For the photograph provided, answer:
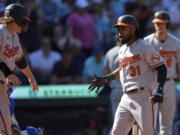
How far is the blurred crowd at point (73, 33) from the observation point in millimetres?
9594

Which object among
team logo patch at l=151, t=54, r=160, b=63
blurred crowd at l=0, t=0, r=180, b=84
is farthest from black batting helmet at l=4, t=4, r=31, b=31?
blurred crowd at l=0, t=0, r=180, b=84

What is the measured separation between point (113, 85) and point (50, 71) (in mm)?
2647

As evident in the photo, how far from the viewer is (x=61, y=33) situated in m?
10.7

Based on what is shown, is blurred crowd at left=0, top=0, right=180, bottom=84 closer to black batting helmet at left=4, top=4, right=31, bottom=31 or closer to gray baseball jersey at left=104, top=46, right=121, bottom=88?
gray baseball jersey at left=104, top=46, right=121, bottom=88

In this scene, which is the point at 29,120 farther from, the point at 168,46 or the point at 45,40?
the point at 168,46

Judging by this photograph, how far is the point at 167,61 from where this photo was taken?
6785 mm

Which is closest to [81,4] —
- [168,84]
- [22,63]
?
[168,84]

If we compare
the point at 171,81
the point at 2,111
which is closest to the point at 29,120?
the point at 171,81

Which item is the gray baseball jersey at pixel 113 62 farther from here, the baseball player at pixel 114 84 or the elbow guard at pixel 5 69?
the elbow guard at pixel 5 69

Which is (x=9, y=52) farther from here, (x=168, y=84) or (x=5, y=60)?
(x=168, y=84)

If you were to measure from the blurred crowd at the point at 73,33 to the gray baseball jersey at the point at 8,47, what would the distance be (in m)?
3.79

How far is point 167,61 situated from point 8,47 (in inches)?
105

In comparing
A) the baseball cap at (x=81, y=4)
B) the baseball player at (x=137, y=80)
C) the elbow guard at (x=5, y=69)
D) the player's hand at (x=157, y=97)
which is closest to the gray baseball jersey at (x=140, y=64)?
the baseball player at (x=137, y=80)

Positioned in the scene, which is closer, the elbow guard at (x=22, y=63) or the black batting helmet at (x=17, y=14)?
the black batting helmet at (x=17, y=14)
